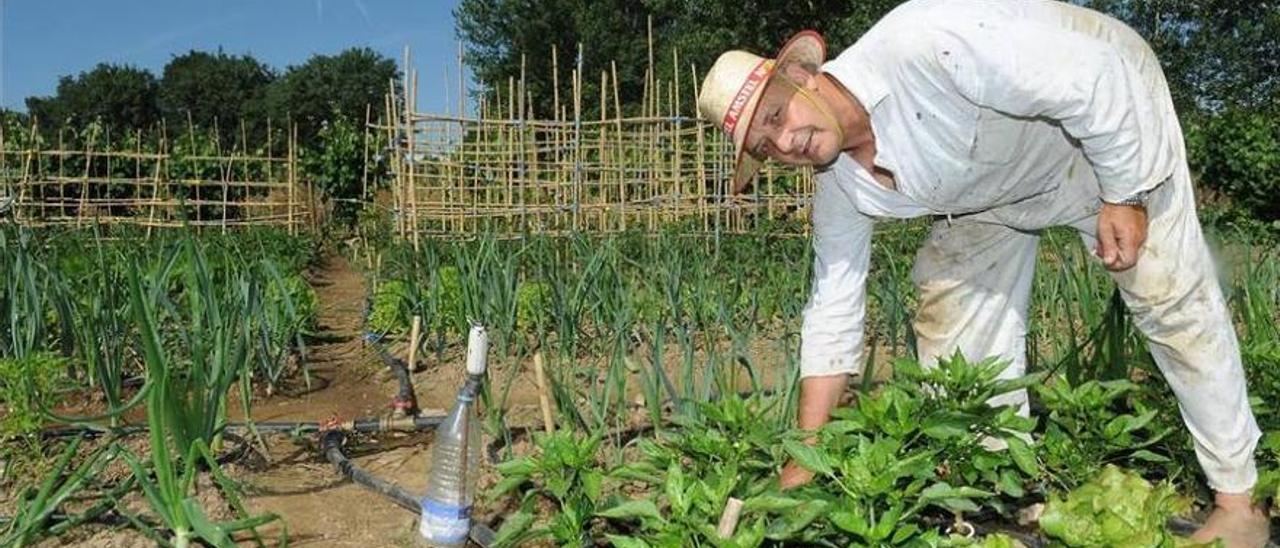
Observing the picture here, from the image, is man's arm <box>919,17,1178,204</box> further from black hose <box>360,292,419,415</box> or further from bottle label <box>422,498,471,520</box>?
black hose <box>360,292,419,415</box>

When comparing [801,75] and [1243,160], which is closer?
[801,75]

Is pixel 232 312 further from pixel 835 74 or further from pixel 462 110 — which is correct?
pixel 462 110

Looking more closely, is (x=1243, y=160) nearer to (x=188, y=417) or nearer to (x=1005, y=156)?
(x=1005, y=156)

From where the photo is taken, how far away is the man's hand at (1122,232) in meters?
1.87

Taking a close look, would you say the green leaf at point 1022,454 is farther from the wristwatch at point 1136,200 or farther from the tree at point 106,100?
the tree at point 106,100

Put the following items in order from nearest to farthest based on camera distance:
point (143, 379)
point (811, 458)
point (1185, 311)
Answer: point (811, 458), point (1185, 311), point (143, 379)

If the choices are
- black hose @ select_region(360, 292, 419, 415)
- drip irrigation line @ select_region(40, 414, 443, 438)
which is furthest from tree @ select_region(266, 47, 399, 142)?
drip irrigation line @ select_region(40, 414, 443, 438)

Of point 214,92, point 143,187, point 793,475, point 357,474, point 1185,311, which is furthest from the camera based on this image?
point 214,92

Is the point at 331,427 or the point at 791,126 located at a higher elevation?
the point at 791,126

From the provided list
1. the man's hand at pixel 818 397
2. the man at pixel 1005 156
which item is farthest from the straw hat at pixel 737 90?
the man's hand at pixel 818 397

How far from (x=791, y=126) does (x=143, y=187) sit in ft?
57.2

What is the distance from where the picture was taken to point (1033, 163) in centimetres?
203

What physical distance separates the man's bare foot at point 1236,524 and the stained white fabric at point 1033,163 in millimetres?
34

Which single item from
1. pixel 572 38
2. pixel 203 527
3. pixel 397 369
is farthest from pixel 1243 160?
pixel 572 38
